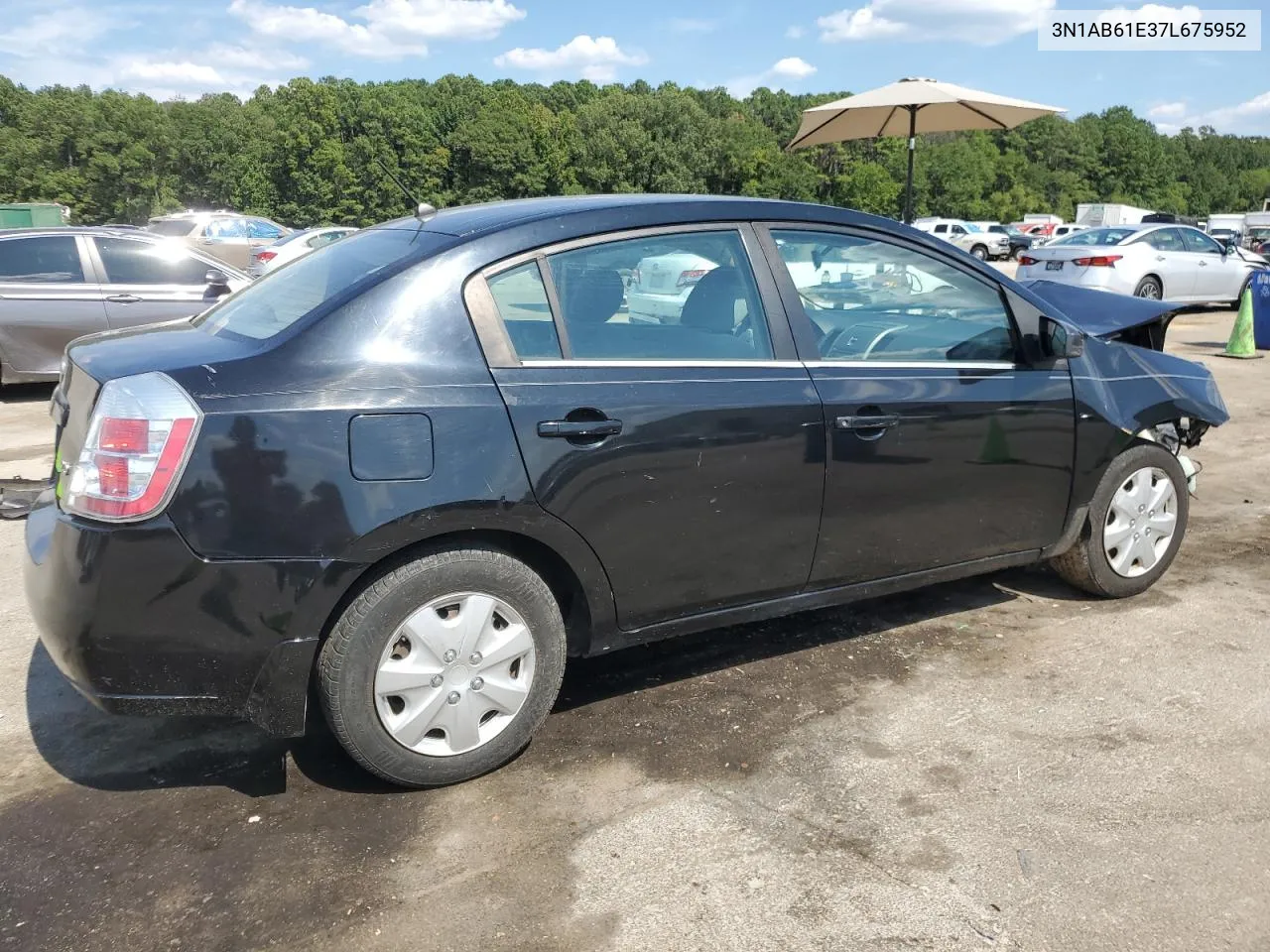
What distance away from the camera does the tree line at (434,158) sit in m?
81.7

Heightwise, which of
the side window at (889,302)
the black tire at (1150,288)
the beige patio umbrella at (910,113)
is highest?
the beige patio umbrella at (910,113)

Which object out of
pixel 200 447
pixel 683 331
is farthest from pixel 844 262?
pixel 200 447

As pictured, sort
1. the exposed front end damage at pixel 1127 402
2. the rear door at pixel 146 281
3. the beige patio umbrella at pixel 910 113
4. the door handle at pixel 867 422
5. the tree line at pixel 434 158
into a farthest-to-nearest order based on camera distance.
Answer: the tree line at pixel 434 158
the beige patio umbrella at pixel 910 113
the rear door at pixel 146 281
the exposed front end damage at pixel 1127 402
the door handle at pixel 867 422

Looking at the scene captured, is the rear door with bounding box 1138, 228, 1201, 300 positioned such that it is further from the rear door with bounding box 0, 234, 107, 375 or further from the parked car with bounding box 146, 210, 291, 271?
the parked car with bounding box 146, 210, 291, 271

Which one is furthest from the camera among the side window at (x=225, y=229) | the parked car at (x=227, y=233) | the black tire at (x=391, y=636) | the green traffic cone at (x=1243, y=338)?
the side window at (x=225, y=229)

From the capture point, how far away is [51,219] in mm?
28891

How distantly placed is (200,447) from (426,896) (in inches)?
48.9

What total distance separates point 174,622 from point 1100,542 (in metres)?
3.53

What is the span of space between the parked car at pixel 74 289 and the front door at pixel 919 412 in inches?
265

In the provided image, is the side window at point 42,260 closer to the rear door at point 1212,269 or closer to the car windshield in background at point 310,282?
the car windshield in background at point 310,282

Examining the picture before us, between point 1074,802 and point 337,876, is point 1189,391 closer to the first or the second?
point 1074,802

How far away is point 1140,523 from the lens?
4.38 m

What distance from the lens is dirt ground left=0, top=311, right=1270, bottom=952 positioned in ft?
8.00

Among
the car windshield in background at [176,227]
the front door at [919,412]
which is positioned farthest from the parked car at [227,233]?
the front door at [919,412]
